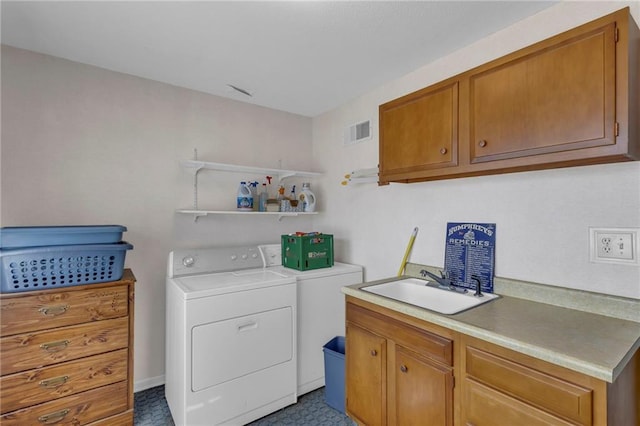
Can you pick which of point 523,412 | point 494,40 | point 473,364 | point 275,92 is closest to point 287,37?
point 275,92

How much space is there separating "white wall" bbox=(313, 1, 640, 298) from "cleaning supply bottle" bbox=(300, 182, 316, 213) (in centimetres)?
43

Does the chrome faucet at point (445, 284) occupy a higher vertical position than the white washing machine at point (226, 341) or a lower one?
higher

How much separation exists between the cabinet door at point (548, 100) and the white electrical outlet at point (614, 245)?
456 millimetres

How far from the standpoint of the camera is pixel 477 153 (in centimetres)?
156

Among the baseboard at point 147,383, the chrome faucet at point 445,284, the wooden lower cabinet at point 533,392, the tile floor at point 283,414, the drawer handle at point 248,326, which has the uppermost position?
the chrome faucet at point 445,284

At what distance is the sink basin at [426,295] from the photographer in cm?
172

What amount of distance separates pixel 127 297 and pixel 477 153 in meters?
2.20

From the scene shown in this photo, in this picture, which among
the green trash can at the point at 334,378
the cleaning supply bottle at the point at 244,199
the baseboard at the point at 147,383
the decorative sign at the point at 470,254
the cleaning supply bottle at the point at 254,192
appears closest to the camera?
the decorative sign at the point at 470,254

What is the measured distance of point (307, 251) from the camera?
2486 mm

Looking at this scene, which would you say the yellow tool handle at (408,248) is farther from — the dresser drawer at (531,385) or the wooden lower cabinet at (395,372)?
the dresser drawer at (531,385)

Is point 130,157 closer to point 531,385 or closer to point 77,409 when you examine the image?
point 77,409

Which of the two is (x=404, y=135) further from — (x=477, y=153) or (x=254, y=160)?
(x=254, y=160)

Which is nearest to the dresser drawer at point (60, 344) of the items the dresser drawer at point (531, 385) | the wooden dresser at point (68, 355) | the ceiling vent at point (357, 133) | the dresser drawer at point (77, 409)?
the wooden dresser at point (68, 355)

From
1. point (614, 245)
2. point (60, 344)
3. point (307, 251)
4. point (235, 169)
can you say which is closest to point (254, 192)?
point (235, 169)
